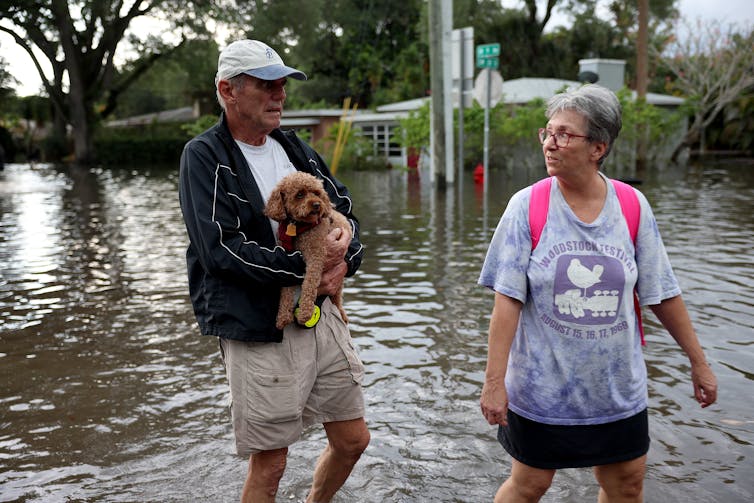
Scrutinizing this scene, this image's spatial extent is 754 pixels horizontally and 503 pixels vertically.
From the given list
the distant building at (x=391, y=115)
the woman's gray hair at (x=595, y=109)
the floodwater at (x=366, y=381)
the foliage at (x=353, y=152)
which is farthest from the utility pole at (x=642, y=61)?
the woman's gray hair at (x=595, y=109)

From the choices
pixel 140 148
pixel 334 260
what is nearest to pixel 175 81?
pixel 140 148

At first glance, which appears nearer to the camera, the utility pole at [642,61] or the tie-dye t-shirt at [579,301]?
the tie-dye t-shirt at [579,301]

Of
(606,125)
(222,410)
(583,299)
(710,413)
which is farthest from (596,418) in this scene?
(222,410)

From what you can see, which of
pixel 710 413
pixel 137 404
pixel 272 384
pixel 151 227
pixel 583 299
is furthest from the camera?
pixel 151 227

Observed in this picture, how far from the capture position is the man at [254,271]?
3125mm

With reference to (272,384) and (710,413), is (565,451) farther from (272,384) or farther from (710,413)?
(710,413)

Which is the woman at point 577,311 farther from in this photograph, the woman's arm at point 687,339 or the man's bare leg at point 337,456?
the man's bare leg at point 337,456

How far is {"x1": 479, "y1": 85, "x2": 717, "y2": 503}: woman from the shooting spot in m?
2.91

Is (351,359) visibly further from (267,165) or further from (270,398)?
(267,165)

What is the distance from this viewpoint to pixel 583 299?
2.89 m

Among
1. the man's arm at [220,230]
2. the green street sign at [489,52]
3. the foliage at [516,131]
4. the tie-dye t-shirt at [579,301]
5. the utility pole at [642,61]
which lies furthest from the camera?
the utility pole at [642,61]

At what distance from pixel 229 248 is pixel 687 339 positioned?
1765mm

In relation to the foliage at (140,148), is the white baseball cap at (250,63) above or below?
above

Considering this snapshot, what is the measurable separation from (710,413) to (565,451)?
8.11 ft
